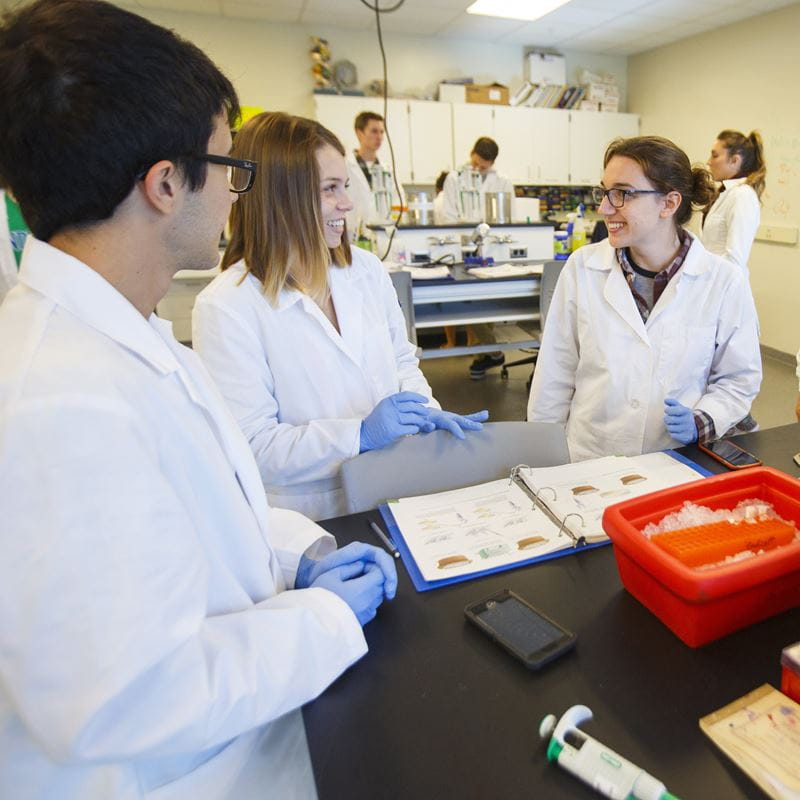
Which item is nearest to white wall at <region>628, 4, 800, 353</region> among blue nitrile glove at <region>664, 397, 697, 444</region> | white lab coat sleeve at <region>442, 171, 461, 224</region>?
white lab coat sleeve at <region>442, 171, 461, 224</region>

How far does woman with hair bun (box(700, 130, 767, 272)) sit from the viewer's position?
3334mm

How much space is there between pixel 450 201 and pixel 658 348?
133 inches

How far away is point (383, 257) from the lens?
11.6 ft

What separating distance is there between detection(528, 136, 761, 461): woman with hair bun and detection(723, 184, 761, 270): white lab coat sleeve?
218cm

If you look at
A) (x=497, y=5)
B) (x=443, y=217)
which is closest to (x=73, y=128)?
(x=443, y=217)

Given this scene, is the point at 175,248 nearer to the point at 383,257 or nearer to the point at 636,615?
the point at 636,615

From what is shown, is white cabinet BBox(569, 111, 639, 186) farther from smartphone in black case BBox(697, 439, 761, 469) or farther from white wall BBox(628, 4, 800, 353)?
smartphone in black case BBox(697, 439, 761, 469)

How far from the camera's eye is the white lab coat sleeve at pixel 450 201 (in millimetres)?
4406

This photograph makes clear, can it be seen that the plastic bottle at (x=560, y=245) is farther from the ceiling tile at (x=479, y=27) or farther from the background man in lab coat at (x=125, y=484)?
the background man in lab coat at (x=125, y=484)

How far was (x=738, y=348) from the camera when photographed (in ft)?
4.67

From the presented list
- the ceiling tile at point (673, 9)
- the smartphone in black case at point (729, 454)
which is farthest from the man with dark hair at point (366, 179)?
the smartphone in black case at point (729, 454)

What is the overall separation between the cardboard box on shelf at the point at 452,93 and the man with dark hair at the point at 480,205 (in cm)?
99

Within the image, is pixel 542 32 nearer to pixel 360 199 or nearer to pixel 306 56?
pixel 306 56

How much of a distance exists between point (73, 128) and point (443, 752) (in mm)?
737
